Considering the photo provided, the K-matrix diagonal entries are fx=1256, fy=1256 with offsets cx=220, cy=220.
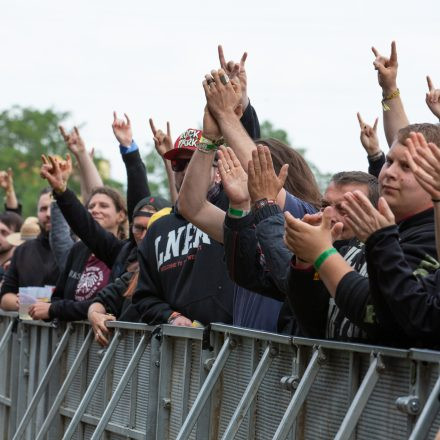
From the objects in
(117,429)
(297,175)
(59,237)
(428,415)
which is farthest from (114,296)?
(428,415)

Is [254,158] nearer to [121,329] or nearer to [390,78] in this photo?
[390,78]

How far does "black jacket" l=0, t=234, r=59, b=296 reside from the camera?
1132 centimetres

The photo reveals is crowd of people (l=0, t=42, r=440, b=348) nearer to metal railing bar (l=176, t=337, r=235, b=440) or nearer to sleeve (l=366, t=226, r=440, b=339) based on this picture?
sleeve (l=366, t=226, r=440, b=339)

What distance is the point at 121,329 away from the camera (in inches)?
301

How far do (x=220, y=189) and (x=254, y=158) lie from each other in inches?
66.6

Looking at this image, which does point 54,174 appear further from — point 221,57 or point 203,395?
point 203,395

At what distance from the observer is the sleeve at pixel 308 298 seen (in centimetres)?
489

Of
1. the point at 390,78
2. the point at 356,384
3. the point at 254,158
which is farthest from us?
the point at 390,78

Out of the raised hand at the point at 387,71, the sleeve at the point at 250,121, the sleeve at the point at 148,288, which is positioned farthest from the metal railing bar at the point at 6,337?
the raised hand at the point at 387,71

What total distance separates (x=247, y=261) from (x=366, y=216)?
1.36 metres

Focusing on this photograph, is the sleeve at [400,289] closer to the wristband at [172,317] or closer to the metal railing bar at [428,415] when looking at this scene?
the metal railing bar at [428,415]

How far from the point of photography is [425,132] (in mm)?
4941

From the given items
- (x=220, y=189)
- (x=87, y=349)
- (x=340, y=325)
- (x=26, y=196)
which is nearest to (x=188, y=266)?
(x=220, y=189)

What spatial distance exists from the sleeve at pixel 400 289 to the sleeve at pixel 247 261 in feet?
4.47
